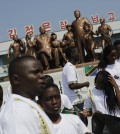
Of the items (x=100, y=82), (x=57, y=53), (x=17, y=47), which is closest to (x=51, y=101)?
(x=100, y=82)

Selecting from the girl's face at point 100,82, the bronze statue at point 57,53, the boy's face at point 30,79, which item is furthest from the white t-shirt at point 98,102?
the bronze statue at point 57,53

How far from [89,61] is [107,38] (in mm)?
1246

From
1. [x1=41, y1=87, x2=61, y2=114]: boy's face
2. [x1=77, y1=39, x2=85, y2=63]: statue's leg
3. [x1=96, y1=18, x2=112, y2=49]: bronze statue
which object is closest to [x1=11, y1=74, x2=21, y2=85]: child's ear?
[x1=41, y1=87, x2=61, y2=114]: boy's face

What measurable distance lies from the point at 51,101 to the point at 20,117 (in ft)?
4.23

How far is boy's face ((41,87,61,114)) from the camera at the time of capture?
3061mm

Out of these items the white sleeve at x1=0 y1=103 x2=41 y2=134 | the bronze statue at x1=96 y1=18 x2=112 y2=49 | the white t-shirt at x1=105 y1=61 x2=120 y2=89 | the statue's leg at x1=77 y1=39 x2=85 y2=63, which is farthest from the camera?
the bronze statue at x1=96 y1=18 x2=112 y2=49

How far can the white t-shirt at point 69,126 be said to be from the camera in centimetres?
285

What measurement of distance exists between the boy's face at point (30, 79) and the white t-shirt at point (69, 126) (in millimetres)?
903

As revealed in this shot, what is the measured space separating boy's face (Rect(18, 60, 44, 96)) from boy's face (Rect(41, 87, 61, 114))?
3.53 feet

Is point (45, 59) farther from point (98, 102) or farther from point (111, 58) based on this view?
point (98, 102)

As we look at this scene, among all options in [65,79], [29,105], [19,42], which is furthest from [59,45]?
[29,105]

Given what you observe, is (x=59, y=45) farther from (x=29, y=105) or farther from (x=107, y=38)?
(x=29, y=105)

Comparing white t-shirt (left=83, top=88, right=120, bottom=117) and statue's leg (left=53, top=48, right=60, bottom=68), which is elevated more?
white t-shirt (left=83, top=88, right=120, bottom=117)

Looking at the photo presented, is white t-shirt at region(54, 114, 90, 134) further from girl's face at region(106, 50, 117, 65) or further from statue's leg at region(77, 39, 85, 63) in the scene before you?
statue's leg at region(77, 39, 85, 63)
